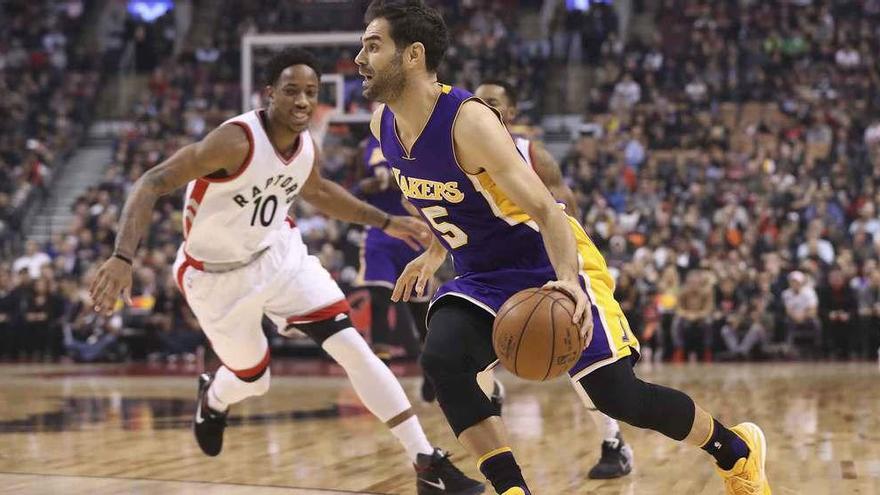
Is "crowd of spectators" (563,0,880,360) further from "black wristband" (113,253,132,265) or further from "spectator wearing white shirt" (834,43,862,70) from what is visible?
"black wristband" (113,253,132,265)

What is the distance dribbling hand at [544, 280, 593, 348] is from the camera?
3566 millimetres

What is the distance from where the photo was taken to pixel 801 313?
13.3 meters

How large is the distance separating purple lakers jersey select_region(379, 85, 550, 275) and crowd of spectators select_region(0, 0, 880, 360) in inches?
360

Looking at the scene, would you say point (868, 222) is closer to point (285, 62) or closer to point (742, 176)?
point (742, 176)

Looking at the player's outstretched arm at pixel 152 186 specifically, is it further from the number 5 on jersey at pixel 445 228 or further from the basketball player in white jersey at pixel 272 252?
the number 5 on jersey at pixel 445 228

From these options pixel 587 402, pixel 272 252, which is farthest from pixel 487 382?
pixel 272 252

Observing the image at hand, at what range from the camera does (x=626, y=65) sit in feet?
62.4

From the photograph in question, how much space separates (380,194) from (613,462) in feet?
9.39

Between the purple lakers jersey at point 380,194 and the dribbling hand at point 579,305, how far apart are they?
→ 13.2 ft

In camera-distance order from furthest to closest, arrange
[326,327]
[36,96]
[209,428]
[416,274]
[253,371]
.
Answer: [36,96]
[209,428]
[253,371]
[326,327]
[416,274]

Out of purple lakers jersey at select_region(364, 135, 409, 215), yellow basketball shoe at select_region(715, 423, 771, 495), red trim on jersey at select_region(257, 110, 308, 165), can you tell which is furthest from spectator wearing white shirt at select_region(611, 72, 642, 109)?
yellow basketball shoe at select_region(715, 423, 771, 495)

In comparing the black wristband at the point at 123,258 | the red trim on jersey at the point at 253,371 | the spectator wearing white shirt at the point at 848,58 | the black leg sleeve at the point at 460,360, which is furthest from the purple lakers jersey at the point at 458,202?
the spectator wearing white shirt at the point at 848,58

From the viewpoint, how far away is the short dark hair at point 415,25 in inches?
156

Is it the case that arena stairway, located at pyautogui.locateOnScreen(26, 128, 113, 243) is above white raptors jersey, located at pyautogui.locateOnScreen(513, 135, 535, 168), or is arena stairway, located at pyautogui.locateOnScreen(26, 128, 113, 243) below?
below
